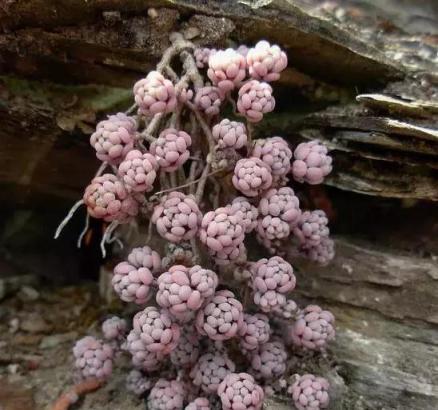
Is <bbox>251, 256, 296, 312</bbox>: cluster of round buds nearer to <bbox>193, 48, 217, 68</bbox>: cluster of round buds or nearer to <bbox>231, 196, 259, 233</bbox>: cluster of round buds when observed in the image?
<bbox>231, 196, 259, 233</bbox>: cluster of round buds

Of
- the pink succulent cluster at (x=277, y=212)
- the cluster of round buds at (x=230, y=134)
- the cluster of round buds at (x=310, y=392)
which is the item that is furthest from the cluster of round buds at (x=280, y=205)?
the cluster of round buds at (x=310, y=392)

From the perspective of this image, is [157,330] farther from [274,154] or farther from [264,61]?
[264,61]

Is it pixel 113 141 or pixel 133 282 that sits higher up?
pixel 113 141

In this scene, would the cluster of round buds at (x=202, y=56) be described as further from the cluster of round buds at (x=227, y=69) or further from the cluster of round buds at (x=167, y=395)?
the cluster of round buds at (x=167, y=395)

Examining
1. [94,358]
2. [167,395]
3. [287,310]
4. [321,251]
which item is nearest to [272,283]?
[287,310]

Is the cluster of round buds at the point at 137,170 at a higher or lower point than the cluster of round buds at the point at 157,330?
higher

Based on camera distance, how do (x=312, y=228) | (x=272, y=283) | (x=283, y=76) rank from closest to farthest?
(x=272, y=283) < (x=312, y=228) < (x=283, y=76)
